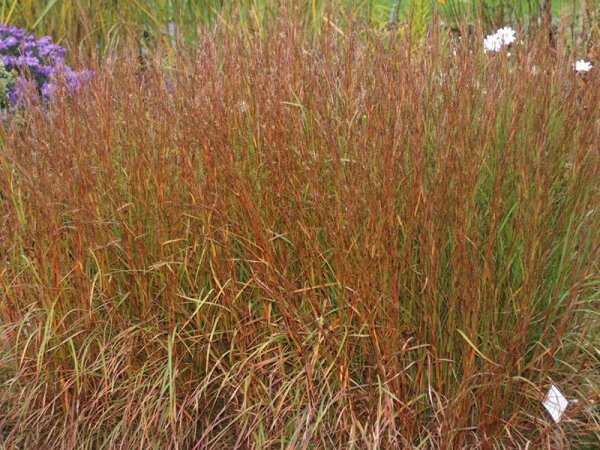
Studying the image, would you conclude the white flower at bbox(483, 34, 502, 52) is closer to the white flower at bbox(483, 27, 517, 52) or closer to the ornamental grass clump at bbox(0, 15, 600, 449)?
the white flower at bbox(483, 27, 517, 52)

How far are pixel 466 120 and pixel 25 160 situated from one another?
167 cm

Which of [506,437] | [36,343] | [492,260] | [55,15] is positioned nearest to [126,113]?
[36,343]

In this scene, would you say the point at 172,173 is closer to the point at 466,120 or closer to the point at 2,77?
the point at 466,120

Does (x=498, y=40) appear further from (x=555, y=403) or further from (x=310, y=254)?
(x=555, y=403)

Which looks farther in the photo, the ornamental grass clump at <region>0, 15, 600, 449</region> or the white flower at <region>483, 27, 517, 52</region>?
the white flower at <region>483, 27, 517, 52</region>

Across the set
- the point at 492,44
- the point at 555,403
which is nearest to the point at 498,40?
the point at 492,44

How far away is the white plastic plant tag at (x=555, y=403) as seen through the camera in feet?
10.3

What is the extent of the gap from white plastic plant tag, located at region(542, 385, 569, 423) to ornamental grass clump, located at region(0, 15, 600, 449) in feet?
0.11

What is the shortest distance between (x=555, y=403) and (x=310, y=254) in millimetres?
929

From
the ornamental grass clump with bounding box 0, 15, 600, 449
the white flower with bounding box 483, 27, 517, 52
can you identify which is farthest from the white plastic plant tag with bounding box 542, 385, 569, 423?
the white flower with bounding box 483, 27, 517, 52

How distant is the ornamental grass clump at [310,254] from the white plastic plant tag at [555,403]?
3 cm

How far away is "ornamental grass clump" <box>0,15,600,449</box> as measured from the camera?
10.3 feet

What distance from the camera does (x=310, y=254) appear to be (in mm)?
3328

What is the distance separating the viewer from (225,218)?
3.42 meters
